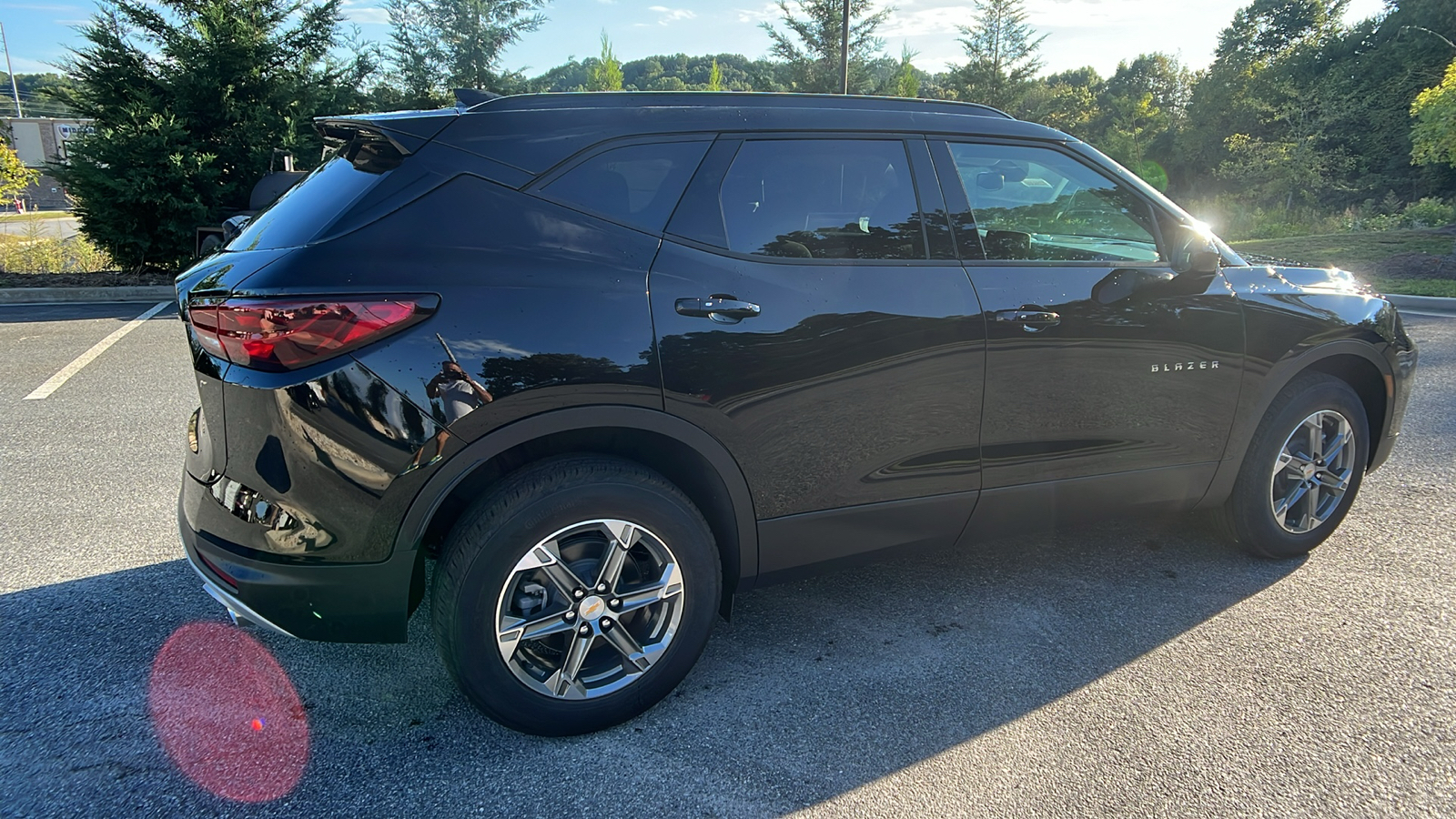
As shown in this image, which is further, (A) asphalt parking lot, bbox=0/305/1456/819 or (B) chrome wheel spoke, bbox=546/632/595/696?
(B) chrome wheel spoke, bbox=546/632/595/696

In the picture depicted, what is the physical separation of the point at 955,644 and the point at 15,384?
7307 mm

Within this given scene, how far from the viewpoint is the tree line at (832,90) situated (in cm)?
1273

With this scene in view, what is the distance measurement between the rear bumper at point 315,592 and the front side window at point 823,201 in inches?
54.6

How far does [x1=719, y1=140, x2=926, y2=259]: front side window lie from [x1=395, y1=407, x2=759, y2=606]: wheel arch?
0.63 meters

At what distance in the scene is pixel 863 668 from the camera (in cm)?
290

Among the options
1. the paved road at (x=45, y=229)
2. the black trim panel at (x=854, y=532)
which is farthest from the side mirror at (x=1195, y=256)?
the paved road at (x=45, y=229)

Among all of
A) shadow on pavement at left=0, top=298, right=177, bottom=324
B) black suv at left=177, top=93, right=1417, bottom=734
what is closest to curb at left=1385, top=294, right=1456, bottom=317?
black suv at left=177, top=93, right=1417, bottom=734

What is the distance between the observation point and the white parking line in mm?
6312

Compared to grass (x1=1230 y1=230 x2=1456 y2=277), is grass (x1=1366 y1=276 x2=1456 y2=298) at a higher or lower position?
lower

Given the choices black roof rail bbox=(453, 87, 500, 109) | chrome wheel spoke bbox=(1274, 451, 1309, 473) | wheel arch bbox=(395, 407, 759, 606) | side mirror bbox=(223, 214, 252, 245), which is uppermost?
black roof rail bbox=(453, 87, 500, 109)

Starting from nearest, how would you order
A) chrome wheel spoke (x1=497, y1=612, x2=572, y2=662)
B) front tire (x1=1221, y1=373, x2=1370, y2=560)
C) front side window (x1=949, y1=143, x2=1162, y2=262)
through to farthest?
1. chrome wheel spoke (x1=497, y1=612, x2=572, y2=662)
2. front side window (x1=949, y1=143, x2=1162, y2=262)
3. front tire (x1=1221, y1=373, x2=1370, y2=560)

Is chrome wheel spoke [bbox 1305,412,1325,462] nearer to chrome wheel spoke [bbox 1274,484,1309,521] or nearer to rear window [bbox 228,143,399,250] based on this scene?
chrome wheel spoke [bbox 1274,484,1309,521]

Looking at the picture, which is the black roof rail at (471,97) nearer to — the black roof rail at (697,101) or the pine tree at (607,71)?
the black roof rail at (697,101)

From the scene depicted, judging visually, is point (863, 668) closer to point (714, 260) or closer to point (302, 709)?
point (714, 260)
